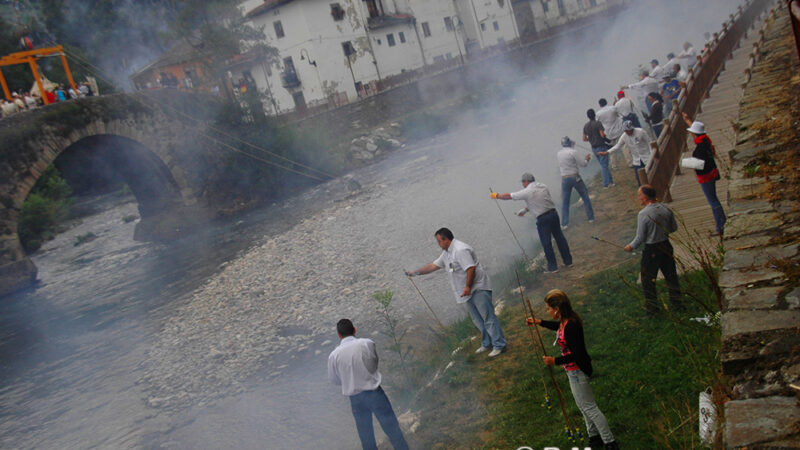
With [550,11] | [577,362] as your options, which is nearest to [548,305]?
[577,362]

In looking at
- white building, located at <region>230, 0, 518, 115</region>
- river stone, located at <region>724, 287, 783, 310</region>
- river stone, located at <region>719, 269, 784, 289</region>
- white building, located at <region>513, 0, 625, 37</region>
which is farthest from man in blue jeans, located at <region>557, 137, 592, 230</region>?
white building, located at <region>513, 0, 625, 37</region>

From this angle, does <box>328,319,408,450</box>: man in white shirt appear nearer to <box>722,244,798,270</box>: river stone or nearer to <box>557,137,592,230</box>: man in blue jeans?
<box>722,244,798,270</box>: river stone

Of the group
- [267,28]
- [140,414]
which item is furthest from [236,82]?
[140,414]

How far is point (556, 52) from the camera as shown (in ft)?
148

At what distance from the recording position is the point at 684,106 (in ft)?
43.4

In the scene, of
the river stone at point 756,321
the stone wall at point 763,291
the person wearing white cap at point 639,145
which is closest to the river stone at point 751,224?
the stone wall at point 763,291

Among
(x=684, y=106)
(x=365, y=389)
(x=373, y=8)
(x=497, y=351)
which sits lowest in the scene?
(x=497, y=351)

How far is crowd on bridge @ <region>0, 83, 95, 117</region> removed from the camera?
899 inches

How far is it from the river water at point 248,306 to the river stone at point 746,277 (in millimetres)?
4725

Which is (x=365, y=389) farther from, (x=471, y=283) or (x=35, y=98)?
(x=35, y=98)

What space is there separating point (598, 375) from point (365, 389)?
2.23 m

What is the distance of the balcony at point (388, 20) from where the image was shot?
43.5 metres

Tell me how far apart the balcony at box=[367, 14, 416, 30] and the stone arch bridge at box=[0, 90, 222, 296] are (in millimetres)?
17586

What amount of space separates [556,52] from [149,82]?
30113mm
